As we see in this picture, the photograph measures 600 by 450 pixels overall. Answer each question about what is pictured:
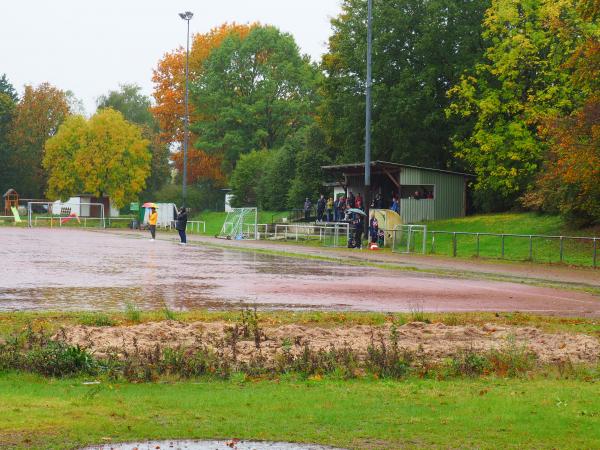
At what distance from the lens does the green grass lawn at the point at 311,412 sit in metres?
7.98

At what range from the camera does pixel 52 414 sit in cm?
866

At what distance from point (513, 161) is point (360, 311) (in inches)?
1457

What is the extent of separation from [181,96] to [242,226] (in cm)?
4193

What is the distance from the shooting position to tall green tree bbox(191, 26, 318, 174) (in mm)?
90750

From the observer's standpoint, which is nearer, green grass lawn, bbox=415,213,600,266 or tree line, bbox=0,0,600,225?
green grass lawn, bbox=415,213,600,266

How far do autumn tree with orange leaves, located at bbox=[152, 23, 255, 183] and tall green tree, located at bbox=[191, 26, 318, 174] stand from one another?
20.8 ft

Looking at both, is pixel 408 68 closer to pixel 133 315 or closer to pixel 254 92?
pixel 254 92

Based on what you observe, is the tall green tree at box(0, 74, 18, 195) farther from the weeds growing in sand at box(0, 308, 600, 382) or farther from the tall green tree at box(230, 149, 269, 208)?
the weeds growing in sand at box(0, 308, 600, 382)

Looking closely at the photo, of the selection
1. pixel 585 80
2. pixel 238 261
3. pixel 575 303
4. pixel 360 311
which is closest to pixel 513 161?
pixel 585 80

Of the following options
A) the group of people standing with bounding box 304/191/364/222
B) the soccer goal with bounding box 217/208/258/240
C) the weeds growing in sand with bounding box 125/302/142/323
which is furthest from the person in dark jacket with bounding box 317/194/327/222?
the weeds growing in sand with bounding box 125/302/142/323

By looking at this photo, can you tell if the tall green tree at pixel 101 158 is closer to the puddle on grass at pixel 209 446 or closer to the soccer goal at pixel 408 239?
the soccer goal at pixel 408 239

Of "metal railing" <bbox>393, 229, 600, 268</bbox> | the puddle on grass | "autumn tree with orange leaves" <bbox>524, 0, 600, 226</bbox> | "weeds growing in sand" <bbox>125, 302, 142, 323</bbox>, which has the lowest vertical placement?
the puddle on grass

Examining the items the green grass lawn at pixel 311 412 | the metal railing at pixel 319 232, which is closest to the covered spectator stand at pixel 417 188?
the metal railing at pixel 319 232

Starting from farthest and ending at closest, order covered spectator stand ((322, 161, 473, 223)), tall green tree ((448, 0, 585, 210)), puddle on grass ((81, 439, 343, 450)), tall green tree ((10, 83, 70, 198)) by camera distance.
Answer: tall green tree ((10, 83, 70, 198)), covered spectator stand ((322, 161, 473, 223)), tall green tree ((448, 0, 585, 210)), puddle on grass ((81, 439, 343, 450))
